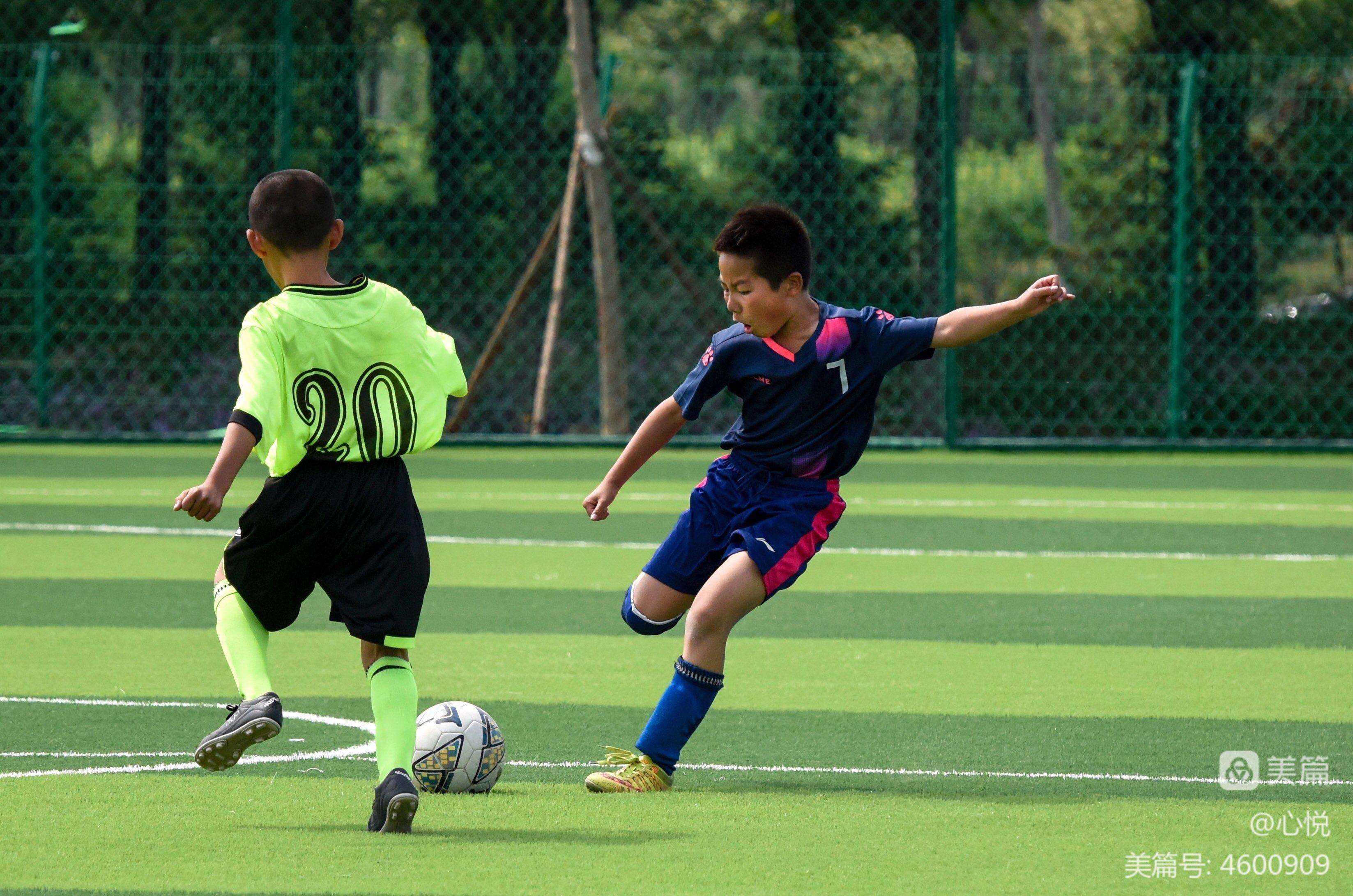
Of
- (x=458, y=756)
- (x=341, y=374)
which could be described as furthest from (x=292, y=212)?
(x=458, y=756)

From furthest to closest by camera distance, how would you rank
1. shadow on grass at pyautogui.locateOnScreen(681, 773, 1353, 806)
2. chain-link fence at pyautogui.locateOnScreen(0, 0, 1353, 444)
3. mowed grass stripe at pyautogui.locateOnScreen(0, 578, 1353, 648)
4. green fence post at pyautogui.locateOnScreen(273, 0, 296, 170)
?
green fence post at pyautogui.locateOnScreen(273, 0, 296, 170) < chain-link fence at pyautogui.locateOnScreen(0, 0, 1353, 444) < mowed grass stripe at pyautogui.locateOnScreen(0, 578, 1353, 648) < shadow on grass at pyautogui.locateOnScreen(681, 773, 1353, 806)

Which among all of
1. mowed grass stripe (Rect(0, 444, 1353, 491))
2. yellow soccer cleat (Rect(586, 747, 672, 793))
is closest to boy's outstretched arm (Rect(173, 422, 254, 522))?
yellow soccer cleat (Rect(586, 747, 672, 793))

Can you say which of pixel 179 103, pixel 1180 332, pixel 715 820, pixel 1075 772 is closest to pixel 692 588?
pixel 715 820

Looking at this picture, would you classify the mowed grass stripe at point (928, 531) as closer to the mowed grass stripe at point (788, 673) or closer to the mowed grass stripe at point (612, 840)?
the mowed grass stripe at point (788, 673)

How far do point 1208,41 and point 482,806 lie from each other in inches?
526

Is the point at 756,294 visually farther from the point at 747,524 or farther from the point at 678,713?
the point at 678,713

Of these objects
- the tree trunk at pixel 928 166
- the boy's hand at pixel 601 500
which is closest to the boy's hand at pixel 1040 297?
the boy's hand at pixel 601 500

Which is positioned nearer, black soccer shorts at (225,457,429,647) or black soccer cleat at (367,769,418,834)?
black soccer cleat at (367,769,418,834)

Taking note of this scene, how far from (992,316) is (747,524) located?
2.69 ft

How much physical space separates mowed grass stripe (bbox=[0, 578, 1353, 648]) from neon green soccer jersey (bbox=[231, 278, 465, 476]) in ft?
10.0

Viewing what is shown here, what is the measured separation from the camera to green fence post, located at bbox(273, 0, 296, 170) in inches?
578

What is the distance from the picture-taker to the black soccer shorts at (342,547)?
4125 mm

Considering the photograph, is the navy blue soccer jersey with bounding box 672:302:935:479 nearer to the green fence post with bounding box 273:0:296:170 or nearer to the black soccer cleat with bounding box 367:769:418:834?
the black soccer cleat with bounding box 367:769:418:834

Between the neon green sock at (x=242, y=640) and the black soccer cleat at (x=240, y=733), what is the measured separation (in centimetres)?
11
